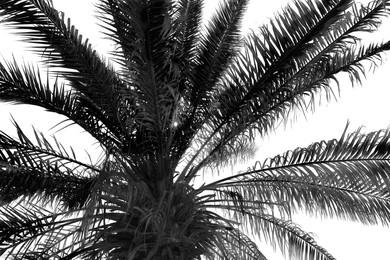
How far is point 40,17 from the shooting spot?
5207mm

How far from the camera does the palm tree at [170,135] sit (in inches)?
204

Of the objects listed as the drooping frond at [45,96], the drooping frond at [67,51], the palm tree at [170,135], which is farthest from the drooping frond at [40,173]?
the drooping frond at [67,51]

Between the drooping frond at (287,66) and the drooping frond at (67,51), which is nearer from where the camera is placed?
the drooping frond at (67,51)

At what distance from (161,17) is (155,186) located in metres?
1.92

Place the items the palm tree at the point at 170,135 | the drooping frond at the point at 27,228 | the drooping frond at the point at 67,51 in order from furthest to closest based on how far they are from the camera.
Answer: the drooping frond at the point at 27,228
the palm tree at the point at 170,135
the drooping frond at the point at 67,51

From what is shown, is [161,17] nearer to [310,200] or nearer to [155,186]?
[155,186]

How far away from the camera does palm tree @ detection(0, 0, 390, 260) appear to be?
5180mm

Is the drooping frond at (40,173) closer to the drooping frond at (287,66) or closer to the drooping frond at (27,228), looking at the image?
the drooping frond at (27,228)

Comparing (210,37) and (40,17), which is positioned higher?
(210,37)

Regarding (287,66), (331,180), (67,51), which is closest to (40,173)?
(67,51)

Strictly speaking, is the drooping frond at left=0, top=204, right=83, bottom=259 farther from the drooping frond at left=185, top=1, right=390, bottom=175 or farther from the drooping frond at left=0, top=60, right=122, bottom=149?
the drooping frond at left=185, top=1, right=390, bottom=175

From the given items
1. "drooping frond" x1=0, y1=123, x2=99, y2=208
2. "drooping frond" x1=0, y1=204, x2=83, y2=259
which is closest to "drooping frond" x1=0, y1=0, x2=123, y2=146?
"drooping frond" x1=0, y1=123, x2=99, y2=208

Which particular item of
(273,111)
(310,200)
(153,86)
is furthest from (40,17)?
(310,200)

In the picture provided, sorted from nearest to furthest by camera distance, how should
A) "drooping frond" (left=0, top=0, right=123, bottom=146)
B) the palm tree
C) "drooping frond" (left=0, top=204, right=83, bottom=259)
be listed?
1. "drooping frond" (left=0, top=0, right=123, bottom=146)
2. the palm tree
3. "drooping frond" (left=0, top=204, right=83, bottom=259)
